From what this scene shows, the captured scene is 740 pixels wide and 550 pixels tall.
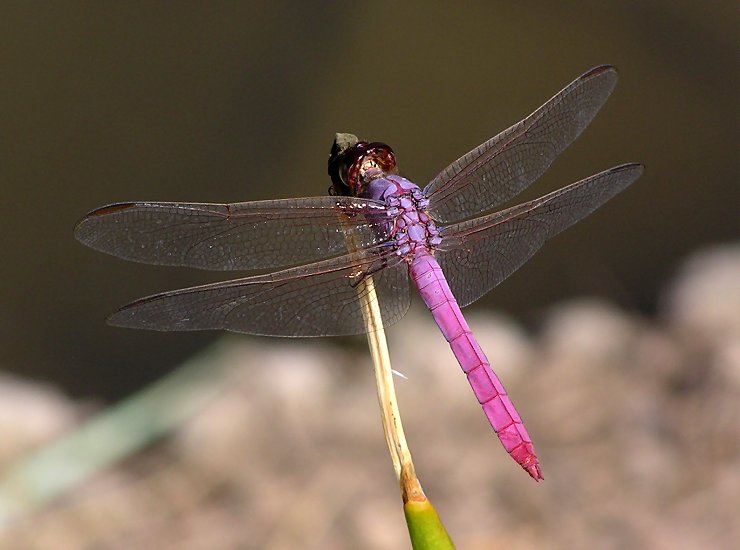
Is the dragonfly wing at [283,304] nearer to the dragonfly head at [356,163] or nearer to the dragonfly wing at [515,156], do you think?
the dragonfly head at [356,163]

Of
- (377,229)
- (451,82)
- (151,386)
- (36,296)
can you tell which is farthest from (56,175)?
(377,229)

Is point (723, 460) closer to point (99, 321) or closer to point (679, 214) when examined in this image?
point (679, 214)

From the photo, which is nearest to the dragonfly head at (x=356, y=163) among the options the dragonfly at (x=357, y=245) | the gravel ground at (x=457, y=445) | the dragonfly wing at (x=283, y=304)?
the dragonfly at (x=357, y=245)

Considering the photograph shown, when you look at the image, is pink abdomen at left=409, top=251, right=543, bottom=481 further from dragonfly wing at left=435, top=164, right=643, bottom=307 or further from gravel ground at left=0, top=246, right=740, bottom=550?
gravel ground at left=0, top=246, right=740, bottom=550

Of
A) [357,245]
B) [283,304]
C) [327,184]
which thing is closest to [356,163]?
[357,245]

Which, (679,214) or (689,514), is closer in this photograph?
(689,514)
